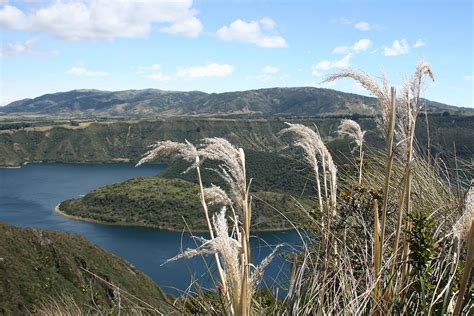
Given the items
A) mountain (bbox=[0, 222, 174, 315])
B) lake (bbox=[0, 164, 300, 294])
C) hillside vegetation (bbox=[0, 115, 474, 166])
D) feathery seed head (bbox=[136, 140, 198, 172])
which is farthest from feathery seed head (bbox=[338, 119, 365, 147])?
hillside vegetation (bbox=[0, 115, 474, 166])

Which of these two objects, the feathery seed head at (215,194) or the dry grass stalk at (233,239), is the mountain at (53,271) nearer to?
the feathery seed head at (215,194)

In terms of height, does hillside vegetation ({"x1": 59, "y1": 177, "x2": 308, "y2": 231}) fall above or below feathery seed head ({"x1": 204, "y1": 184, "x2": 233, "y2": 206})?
below

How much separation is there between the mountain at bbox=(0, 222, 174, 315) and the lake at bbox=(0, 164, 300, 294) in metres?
3.42

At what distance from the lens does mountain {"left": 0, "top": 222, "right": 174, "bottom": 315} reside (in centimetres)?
1196

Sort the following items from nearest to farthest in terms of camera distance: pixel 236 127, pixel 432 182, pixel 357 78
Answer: pixel 357 78, pixel 432 182, pixel 236 127

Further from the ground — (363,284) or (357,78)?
(357,78)

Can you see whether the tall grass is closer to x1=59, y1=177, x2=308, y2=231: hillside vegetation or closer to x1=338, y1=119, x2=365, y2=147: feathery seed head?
x1=338, y1=119, x2=365, y2=147: feathery seed head

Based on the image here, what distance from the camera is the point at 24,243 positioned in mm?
18594

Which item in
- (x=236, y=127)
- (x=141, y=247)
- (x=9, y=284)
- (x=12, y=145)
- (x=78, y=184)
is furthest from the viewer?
(x=236, y=127)

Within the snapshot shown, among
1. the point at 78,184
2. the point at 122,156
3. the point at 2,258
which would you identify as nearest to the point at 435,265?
the point at 2,258

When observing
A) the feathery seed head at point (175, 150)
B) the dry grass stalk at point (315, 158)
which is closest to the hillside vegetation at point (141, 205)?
the dry grass stalk at point (315, 158)

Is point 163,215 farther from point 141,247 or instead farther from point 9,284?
point 9,284

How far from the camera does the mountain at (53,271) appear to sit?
39.2 ft

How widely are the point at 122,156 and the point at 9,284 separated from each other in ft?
393
